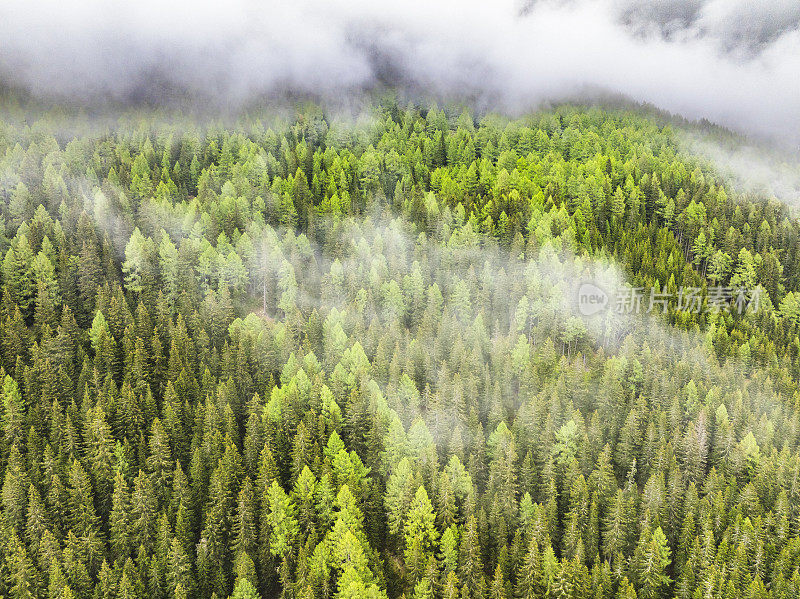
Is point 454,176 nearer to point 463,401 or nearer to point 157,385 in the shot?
point 463,401

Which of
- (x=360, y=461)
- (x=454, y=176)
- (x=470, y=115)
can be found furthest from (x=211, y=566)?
(x=470, y=115)

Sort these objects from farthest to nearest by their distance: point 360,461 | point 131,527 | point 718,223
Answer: point 718,223
point 360,461
point 131,527

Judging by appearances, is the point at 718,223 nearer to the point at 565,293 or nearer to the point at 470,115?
the point at 565,293

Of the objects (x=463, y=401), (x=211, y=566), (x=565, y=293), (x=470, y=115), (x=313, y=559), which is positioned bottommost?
(x=211, y=566)

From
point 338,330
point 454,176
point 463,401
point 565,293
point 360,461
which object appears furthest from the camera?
point 454,176

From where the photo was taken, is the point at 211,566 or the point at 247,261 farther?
the point at 247,261

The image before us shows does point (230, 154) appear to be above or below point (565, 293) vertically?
above
